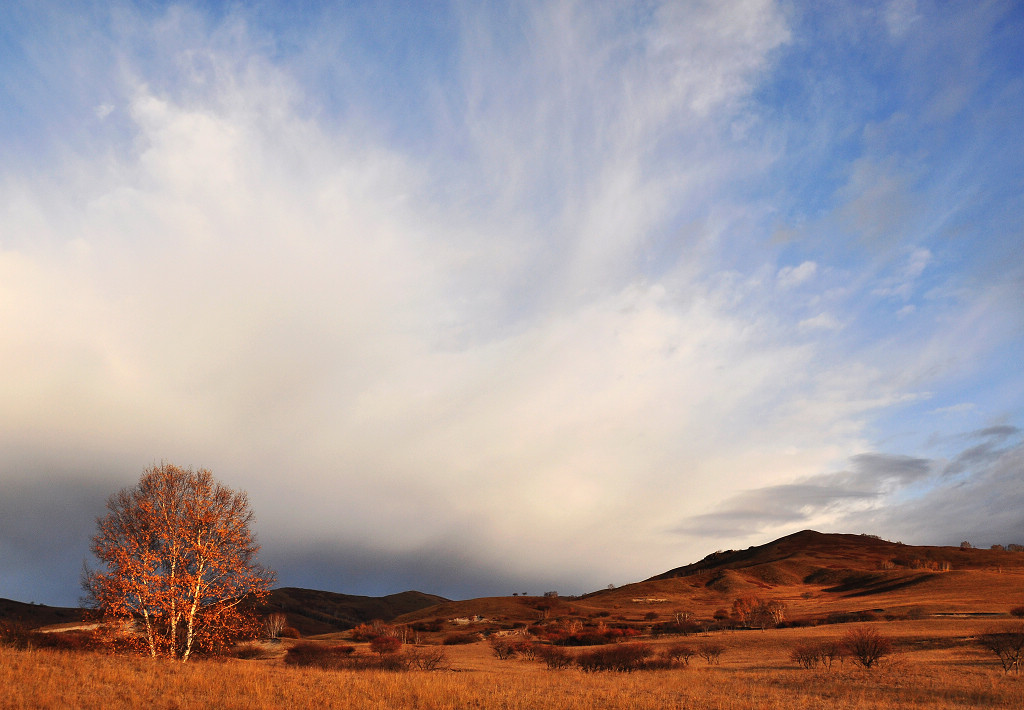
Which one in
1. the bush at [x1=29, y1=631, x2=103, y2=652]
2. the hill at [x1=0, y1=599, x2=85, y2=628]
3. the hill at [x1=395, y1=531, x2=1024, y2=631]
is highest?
the hill at [x1=0, y1=599, x2=85, y2=628]

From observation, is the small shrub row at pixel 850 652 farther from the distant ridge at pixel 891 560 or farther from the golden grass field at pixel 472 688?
the distant ridge at pixel 891 560

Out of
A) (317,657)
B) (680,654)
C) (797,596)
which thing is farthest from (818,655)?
(797,596)

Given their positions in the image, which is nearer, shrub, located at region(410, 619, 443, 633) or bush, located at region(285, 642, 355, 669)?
bush, located at region(285, 642, 355, 669)

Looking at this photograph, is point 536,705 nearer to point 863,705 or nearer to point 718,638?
point 863,705

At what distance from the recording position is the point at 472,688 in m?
22.7

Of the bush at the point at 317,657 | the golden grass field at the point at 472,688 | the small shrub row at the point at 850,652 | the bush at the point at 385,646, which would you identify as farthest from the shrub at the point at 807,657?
the bush at the point at 385,646

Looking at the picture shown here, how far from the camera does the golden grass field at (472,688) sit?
17.2 meters

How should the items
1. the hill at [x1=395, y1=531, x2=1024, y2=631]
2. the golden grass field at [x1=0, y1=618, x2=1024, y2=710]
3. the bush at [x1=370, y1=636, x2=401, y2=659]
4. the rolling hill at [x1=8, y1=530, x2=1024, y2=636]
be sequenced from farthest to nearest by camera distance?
the rolling hill at [x1=8, y1=530, x2=1024, y2=636]
the hill at [x1=395, y1=531, x2=1024, y2=631]
the bush at [x1=370, y1=636, x2=401, y2=659]
the golden grass field at [x1=0, y1=618, x2=1024, y2=710]

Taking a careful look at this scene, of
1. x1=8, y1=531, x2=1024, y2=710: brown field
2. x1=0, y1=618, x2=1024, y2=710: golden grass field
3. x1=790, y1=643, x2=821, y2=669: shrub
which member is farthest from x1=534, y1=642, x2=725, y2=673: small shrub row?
x1=0, y1=618, x2=1024, y2=710: golden grass field

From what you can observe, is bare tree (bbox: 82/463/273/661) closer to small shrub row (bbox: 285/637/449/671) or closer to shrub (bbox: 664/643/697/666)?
small shrub row (bbox: 285/637/449/671)

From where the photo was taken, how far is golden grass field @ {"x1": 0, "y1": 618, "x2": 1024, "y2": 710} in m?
17.2

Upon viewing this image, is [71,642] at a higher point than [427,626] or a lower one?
higher

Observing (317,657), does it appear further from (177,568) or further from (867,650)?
(867,650)

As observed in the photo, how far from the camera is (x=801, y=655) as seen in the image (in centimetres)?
3675
